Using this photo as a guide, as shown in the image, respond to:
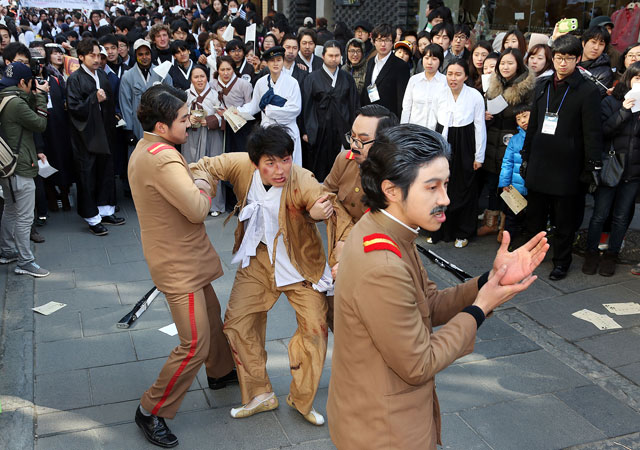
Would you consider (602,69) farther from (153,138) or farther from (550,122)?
(153,138)

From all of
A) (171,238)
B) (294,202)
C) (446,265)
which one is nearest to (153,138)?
(171,238)

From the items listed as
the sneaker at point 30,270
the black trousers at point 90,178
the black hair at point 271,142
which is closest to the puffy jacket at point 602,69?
the black hair at point 271,142

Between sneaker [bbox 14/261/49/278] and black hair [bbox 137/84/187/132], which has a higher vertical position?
black hair [bbox 137/84/187/132]

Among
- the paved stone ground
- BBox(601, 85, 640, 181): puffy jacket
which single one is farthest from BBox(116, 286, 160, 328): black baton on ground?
BBox(601, 85, 640, 181): puffy jacket

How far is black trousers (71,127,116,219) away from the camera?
7.00 meters

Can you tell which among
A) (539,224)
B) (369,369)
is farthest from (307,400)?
(539,224)

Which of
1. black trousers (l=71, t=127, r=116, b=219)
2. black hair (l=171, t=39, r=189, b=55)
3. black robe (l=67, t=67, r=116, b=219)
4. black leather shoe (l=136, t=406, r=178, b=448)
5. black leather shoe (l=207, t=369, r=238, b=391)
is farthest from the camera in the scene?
black hair (l=171, t=39, r=189, b=55)

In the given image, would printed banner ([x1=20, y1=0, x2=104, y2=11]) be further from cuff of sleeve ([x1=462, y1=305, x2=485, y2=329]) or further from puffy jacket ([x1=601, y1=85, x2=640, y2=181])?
cuff of sleeve ([x1=462, y1=305, x2=485, y2=329])

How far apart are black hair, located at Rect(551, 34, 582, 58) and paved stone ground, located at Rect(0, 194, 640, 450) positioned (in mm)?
2047

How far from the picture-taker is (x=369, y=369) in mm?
1992

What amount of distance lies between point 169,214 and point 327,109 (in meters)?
4.58

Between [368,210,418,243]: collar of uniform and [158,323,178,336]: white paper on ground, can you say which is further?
[158,323,178,336]: white paper on ground

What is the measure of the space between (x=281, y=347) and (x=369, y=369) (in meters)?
2.51

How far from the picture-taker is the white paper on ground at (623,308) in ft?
15.9
